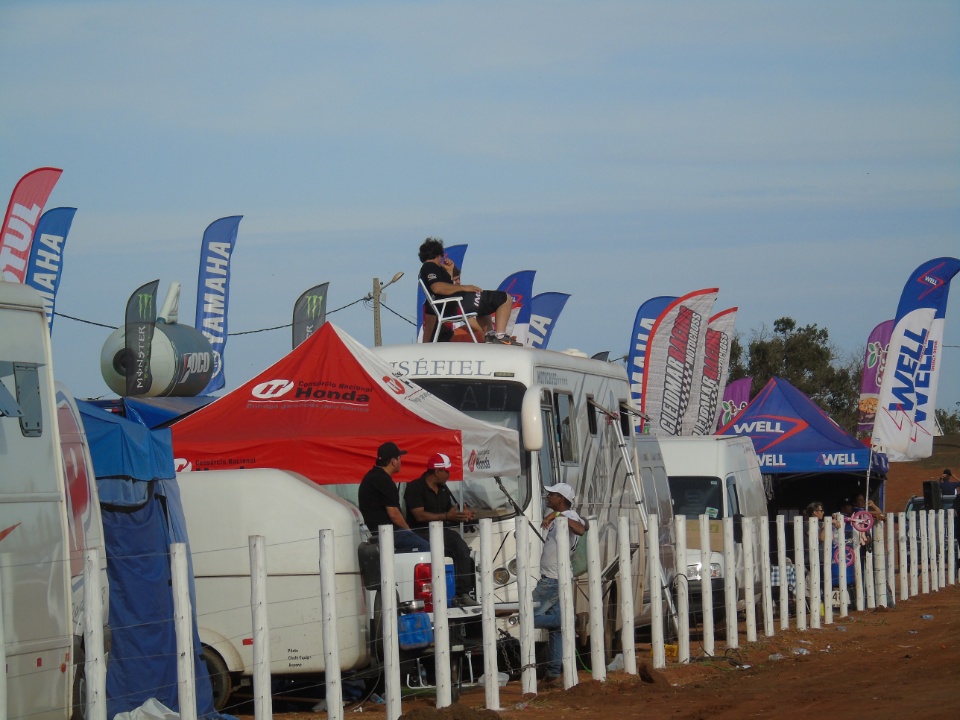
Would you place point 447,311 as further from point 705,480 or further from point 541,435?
point 705,480

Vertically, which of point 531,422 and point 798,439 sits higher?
point 531,422

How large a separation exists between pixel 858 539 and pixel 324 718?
12.3 m

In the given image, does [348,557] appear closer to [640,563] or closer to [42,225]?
[640,563]

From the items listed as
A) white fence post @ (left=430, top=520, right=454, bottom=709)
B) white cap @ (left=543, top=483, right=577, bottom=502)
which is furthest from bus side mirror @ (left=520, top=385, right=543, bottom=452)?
white fence post @ (left=430, top=520, right=454, bottom=709)

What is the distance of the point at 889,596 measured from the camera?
72.5ft

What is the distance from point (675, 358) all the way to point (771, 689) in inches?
663

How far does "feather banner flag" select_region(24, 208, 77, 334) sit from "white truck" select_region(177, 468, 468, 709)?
14226 millimetres

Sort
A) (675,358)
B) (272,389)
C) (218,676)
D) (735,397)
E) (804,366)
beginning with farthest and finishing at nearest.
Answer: (804,366)
(735,397)
(675,358)
(272,389)
(218,676)

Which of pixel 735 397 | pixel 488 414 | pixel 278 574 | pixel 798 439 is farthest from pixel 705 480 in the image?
pixel 735 397

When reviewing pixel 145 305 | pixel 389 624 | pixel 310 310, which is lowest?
pixel 389 624

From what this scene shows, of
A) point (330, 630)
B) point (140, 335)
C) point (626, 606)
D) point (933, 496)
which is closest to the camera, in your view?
point (330, 630)

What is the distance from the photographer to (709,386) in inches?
1107

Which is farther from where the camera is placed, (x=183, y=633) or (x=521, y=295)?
(x=521, y=295)

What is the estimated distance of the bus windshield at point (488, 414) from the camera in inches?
515
